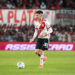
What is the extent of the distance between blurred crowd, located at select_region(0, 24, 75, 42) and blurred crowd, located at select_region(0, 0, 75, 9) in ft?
8.61

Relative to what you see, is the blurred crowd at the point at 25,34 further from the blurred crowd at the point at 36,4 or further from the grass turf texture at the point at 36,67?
the grass turf texture at the point at 36,67

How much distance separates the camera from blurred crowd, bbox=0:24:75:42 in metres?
25.0

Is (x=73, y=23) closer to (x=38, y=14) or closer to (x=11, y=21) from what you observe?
(x=11, y=21)

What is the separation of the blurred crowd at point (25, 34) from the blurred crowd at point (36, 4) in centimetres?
263

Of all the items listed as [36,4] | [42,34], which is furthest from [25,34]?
[42,34]

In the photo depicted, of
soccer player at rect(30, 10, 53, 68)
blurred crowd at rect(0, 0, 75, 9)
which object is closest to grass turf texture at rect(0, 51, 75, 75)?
soccer player at rect(30, 10, 53, 68)

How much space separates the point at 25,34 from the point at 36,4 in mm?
4504

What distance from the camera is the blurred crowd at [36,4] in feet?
93.8

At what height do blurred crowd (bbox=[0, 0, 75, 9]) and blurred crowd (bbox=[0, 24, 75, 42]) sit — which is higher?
blurred crowd (bbox=[0, 0, 75, 9])

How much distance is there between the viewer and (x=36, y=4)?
28.9m

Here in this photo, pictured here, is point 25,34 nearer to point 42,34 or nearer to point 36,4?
point 36,4

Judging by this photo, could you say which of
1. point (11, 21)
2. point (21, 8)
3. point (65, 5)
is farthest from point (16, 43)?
point (65, 5)

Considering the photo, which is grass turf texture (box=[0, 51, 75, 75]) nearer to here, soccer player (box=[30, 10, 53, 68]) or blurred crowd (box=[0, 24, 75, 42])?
soccer player (box=[30, 10, 53, 68])

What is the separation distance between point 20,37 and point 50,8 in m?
4.79
